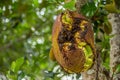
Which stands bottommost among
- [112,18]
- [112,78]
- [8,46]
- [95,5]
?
[8,46]

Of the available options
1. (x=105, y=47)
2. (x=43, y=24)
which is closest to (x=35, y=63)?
(x=105, y=47)

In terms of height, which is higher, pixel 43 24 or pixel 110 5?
pixel 110 5

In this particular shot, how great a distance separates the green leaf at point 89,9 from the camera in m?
1.05

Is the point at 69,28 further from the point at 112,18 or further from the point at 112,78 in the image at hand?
the point at 112,18

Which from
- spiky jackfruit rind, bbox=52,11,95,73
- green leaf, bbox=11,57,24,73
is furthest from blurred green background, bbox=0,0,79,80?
spiky jackfruit rind, bbox=52,11,95,73

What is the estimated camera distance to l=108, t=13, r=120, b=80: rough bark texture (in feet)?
3.92

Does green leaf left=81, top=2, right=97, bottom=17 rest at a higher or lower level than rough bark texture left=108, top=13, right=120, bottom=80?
higher

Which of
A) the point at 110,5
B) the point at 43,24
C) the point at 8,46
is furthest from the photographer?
the point at 43,24

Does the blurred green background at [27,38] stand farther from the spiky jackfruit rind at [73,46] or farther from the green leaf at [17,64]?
the spiky jackfruit rind at [73,46]

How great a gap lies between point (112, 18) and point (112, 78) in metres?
0.29

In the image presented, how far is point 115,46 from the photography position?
1.26 m

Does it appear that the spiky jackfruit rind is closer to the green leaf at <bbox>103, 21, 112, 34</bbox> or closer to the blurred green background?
the green leaf at <bbox>103, 21, 112, 34</bbox>

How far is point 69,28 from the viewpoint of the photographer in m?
0.94

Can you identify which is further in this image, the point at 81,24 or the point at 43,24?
the point at 43,24
